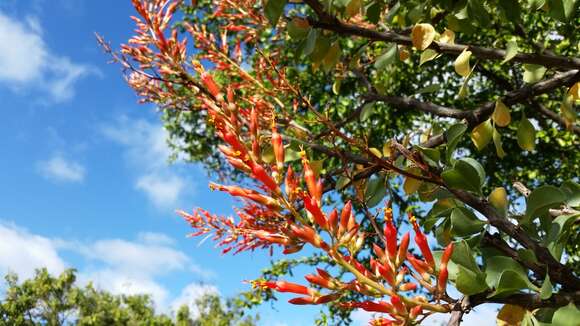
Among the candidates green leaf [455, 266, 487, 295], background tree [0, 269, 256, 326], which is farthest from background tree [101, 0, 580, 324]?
background tree [0, 269, 256, 326]

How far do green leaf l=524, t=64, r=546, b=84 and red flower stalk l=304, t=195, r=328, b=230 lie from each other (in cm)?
136

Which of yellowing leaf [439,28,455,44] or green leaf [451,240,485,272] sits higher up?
yellowing leaf [439,28,455,44]

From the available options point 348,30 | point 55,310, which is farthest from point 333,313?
point 55,310

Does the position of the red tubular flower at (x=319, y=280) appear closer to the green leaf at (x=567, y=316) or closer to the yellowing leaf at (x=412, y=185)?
the green leaf at (x=567, y=316)

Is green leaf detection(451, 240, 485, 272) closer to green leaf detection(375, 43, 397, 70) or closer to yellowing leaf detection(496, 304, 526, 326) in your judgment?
yellowing leaf detection(496, 304, 526, 326)

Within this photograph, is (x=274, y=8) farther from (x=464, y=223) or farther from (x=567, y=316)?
(x=567, y=316)

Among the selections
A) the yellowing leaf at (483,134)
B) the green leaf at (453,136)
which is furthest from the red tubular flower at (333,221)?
the yellowing leaf at (483,134)

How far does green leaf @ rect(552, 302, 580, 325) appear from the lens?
1.10m

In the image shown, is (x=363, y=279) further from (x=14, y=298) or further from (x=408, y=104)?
(x=14, y=298)

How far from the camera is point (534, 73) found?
2027 mm

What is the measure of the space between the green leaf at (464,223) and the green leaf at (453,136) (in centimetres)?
18

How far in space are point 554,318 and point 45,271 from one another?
28968mm

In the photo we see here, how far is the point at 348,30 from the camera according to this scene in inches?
70.9

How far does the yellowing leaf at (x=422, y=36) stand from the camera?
5.96ft
